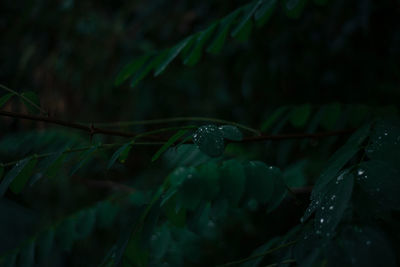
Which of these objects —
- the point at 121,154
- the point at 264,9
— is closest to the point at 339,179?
the point at 121,154

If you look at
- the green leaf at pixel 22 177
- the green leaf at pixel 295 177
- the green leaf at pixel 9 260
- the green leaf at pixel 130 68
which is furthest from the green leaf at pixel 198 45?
the green leaf at pixel 9 260

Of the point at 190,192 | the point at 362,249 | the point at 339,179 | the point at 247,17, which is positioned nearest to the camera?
the point at 362,249

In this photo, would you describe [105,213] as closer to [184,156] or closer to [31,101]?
[184,156]

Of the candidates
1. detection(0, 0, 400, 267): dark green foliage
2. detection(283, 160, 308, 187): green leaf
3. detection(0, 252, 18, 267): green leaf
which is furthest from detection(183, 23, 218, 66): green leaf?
→ detection(0, 252, 18, 267): green leaf

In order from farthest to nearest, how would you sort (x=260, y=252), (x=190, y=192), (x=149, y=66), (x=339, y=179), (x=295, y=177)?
(x=295, y=177) < (x=149, y=66) < (x=260, y=252) < (x=190, y=192) < (x=339, y=179)

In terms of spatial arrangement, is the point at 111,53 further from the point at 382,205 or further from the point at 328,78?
the point at 382,205

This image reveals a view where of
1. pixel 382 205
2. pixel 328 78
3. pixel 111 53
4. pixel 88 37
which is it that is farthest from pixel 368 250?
pixel 88 37

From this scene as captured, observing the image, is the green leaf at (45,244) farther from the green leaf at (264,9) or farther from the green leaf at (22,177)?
the green leaf at (264,9)
